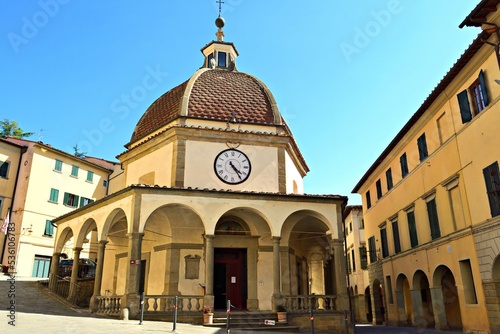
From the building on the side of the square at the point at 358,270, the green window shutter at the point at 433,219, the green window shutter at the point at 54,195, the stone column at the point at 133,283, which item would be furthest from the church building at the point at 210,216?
the green window shutter at the point at 54,195

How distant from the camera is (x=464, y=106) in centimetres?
1558

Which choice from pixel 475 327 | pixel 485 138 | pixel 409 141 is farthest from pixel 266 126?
pixel 475 327

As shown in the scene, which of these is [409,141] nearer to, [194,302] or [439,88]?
[439,88]

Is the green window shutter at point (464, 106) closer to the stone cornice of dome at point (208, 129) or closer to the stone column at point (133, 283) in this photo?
the stone cornice of dome at point (208, 129)

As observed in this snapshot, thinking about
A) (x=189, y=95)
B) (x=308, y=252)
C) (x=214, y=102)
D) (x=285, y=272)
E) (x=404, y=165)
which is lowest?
(x=285, y=272)

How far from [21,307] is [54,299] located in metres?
2.76

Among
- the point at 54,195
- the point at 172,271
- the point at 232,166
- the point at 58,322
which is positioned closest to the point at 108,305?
the point at 172,271

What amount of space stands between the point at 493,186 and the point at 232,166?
1008 cm

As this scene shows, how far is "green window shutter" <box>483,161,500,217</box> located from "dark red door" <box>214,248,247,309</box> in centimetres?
966

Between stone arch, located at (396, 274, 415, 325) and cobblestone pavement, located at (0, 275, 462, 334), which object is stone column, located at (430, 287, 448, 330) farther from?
stone arch, located at (396, 274, 415, 325)

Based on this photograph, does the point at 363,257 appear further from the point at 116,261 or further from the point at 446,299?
the point at 116,261

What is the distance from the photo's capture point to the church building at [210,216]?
15805 mm

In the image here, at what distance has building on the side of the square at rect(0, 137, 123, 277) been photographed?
3114 centimetres

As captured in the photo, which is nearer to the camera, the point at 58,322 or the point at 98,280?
the point at 58,322
